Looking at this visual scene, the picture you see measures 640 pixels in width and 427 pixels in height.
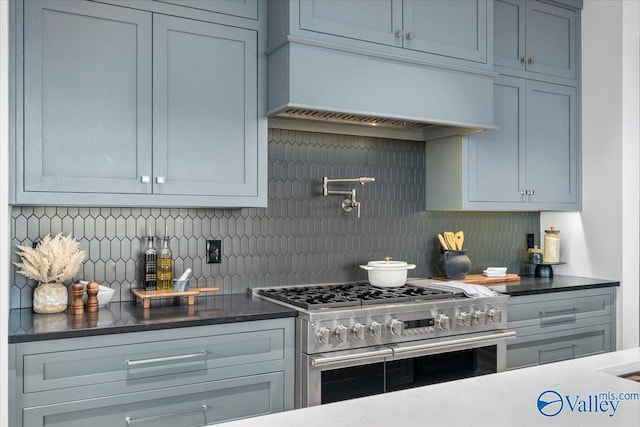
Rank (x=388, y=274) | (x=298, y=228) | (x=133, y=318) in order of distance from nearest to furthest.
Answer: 1. (x=133, y=318)
2. (x=388, y=274)
3. (x=298, y=228)

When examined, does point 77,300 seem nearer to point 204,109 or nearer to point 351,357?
point 204,109

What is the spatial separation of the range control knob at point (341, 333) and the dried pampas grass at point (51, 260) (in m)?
1.16

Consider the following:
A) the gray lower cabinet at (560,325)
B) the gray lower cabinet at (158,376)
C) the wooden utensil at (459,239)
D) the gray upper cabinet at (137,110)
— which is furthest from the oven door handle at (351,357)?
the wooden utensil at (459,239)

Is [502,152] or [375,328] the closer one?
[375,328]

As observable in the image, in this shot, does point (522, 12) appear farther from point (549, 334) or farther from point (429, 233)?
point (549, 334)

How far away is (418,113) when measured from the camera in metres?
2.97

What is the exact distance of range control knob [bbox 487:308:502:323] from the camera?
2947mm

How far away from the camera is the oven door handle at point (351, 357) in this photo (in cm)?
239

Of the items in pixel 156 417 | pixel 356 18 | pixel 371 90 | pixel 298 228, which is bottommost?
pixel 156 417

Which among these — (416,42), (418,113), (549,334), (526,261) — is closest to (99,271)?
(418,113)

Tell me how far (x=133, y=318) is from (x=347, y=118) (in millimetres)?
1540

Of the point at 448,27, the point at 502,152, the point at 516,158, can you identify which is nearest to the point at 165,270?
the point at 448,27

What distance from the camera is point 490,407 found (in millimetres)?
1236

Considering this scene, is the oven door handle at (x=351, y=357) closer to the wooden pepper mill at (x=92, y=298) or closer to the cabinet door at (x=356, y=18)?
the wooden pepper mill at (x=92, y=298)
